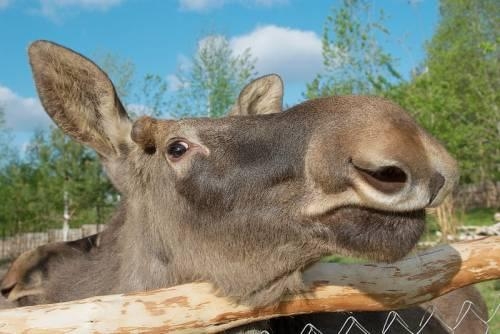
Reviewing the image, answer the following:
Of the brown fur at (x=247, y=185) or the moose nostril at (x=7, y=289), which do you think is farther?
the moose nostril at (x=7, y=289)

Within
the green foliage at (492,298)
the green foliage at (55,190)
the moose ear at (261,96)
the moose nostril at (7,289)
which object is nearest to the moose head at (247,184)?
the moose nostril at (7,289)

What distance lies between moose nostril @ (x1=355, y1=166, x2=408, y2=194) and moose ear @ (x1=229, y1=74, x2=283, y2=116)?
3.13 metres

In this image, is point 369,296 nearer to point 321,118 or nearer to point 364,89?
point 321,118

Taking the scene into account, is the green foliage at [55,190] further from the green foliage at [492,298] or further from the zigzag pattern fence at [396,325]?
the zigzag pattern fence at [396,325]

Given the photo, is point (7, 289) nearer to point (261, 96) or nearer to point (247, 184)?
point (261, 96)

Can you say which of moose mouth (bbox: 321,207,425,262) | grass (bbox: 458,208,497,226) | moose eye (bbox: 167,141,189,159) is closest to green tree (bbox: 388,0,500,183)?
grass (bbox: 458,208,497,226)

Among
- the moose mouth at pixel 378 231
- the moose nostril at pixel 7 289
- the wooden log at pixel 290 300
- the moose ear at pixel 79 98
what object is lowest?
the moose nostril at pixel 7 289

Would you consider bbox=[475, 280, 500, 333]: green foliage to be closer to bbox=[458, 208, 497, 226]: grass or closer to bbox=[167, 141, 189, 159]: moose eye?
bbox=[167, 141, 189, 159]: moose eye

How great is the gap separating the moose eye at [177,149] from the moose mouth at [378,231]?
3.71 ft

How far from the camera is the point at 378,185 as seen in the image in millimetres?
2355

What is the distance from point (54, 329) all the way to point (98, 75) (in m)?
1.86

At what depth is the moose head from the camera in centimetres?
240

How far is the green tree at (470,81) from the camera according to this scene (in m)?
31.8

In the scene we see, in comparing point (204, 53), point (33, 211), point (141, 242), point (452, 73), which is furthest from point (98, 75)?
point (452, 73)
